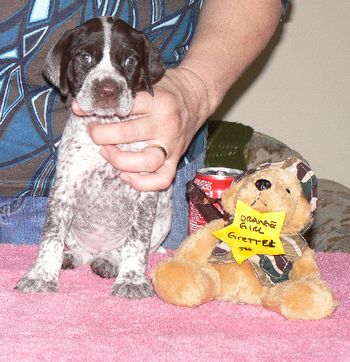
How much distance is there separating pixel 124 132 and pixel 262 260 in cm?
64

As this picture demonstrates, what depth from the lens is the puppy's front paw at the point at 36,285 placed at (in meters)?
2.45

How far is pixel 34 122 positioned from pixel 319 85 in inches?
152

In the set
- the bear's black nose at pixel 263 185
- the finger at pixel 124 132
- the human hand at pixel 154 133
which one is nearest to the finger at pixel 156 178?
the human hand at pixel 154 133

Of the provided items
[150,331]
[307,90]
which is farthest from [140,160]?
[307,90]

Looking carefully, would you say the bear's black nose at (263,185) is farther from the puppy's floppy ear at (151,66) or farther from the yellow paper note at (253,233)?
the puppy's floppy ear at (151,66)

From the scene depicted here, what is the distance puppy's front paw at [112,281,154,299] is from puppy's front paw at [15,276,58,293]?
0.67ft

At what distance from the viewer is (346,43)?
20.7 feet

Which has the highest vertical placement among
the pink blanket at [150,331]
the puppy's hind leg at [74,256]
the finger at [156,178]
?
the finger at [156,178]

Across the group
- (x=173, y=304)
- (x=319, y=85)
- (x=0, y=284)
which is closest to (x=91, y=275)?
(x=0, y=284)

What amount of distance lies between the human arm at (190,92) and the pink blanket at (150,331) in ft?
1.51

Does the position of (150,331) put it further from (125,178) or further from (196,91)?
(196,91)

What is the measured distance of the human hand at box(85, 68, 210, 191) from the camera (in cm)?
256

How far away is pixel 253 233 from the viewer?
7.31ft

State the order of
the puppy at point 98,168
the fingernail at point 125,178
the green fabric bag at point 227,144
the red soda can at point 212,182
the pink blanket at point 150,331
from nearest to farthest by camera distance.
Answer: the pink blanket at point 150,331
the puppy at point 98,168
the fingernail at point 125,178
the red soda can at point 212,182
the green fabric bag at point 227,144
